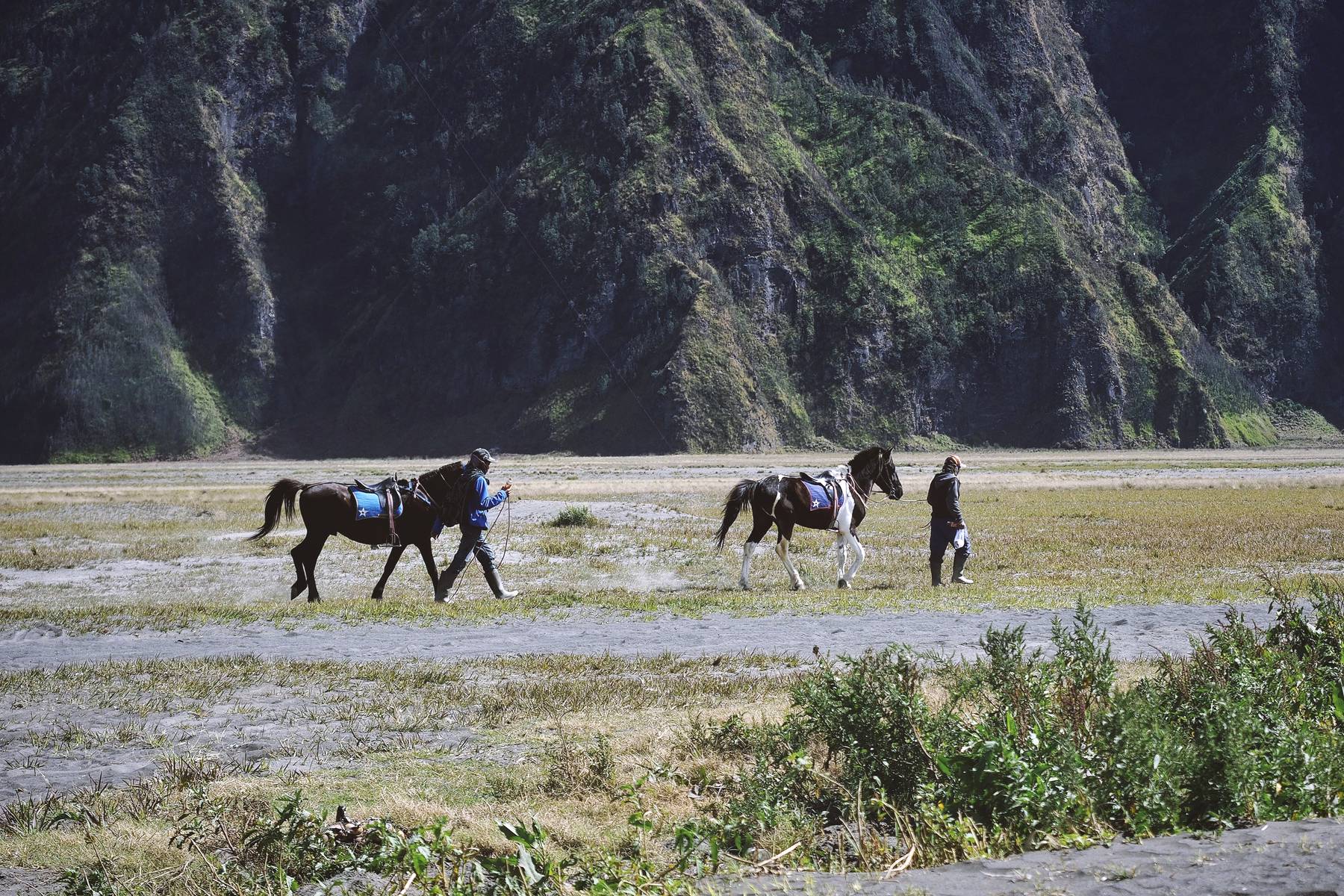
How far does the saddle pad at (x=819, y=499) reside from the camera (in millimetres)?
19891

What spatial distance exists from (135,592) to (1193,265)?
461 feet

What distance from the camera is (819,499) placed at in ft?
65.4

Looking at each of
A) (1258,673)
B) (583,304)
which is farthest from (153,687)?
(583,304)

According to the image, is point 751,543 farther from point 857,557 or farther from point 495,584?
point 495,584

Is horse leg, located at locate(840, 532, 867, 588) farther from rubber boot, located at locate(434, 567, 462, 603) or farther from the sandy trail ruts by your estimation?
rubber boot, located at locate(434, 567, 462, 603)

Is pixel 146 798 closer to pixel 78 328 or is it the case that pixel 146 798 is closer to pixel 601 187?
pixel 601 187

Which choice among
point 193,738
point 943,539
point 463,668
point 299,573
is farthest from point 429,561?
point 193,738

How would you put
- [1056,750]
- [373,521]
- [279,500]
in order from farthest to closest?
[279,500] < [373,521] < [1056,750]

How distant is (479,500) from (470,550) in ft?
2.67

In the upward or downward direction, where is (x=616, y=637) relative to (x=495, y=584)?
downward

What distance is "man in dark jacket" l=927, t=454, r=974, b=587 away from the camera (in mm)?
19297

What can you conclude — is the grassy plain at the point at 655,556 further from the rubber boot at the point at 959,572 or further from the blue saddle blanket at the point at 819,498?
the blue saddle blanket at the point at 819,498

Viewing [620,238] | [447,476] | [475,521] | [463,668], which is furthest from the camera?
[620,238]

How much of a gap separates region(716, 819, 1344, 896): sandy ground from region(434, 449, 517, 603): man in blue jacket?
1327cm
